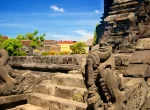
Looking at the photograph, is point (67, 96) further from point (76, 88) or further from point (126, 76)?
point (126, 76)

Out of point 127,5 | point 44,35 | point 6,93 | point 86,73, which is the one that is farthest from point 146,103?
point 44,35

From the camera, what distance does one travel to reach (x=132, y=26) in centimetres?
1378

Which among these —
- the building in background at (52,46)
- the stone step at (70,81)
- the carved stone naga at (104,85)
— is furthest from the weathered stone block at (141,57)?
the building in background at (52,46)

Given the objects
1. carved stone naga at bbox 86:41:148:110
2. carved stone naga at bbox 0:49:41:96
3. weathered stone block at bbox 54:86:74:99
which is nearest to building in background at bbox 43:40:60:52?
carved stone naga at bbox 0:49:41:96

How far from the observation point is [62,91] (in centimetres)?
519

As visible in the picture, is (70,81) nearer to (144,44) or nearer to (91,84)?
(91,84)

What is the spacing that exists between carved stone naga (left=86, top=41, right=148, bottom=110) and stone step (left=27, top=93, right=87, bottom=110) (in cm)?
56

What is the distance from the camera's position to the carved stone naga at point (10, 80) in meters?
Answer: 5.55

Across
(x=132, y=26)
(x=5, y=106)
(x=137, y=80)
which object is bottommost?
(x=5, y=106)

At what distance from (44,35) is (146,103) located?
53234 millimetres

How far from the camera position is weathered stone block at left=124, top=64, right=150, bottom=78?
15.1 feet

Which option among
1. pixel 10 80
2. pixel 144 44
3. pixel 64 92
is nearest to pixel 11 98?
pixel 10 80

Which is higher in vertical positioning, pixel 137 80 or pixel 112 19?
pixel 112 19

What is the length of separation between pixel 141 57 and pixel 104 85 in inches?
65.7
